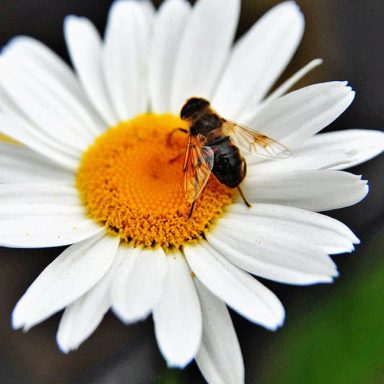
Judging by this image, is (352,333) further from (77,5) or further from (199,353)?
(77,5)

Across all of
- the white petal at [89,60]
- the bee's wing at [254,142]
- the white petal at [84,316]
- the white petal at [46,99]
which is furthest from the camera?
the white petal at [89,60]

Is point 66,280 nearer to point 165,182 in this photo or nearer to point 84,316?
point 84,316

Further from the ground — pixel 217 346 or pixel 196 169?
pixel 196 169

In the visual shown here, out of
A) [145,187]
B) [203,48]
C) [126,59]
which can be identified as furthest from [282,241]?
[126,59]

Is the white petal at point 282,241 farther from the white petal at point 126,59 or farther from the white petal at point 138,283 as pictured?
the white petal at point 126,59

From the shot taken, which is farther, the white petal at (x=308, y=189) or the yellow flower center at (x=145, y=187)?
the yellow flower center at (x=145, y=187)

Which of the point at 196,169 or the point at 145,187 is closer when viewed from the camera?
the point at 196,169

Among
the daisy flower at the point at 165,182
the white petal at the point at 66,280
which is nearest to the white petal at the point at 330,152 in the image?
the daisy flower at the point at 165,182

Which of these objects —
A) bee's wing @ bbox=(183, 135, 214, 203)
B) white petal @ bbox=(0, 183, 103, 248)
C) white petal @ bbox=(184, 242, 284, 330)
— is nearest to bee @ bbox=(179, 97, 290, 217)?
bee's wing @ bbox=(183, 135, 214, 203)
